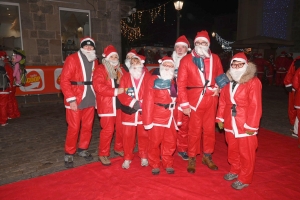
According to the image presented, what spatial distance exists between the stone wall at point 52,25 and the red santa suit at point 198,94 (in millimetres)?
7483

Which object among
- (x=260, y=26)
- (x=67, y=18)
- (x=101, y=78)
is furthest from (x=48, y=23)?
(x=260, y=26)

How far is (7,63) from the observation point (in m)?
6.84

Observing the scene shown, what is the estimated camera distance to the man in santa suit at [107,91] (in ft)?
12.9

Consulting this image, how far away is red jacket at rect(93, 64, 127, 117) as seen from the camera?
3916 millimetres

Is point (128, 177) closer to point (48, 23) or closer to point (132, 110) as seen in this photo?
point (132, 110)

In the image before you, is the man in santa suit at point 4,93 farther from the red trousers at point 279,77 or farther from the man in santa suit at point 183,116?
the red trousers at point 279,77

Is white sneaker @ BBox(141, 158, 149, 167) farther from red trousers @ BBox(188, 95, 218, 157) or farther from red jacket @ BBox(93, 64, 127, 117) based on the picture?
red jacket @ BBox(93, 64, 127, 117)

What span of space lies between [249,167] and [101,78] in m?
2.65

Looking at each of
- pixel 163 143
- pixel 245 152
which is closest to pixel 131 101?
pixel 163 143

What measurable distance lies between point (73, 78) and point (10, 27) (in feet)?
22.7

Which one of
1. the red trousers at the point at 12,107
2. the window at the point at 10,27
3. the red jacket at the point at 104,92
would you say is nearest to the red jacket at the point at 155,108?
the red jacket at the point at 104,92

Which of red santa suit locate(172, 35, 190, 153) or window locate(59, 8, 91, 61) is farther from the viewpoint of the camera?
window locate(59, 8, 91, 61)

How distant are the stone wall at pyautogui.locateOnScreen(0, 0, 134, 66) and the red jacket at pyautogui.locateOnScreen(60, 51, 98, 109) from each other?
21.0 feet

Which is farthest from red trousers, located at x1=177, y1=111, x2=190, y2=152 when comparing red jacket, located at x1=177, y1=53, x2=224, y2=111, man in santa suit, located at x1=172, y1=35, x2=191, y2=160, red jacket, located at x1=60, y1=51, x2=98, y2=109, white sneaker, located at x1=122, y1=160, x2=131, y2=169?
red jacket, located at x1=60, y1=51, x2=98, y2=109
